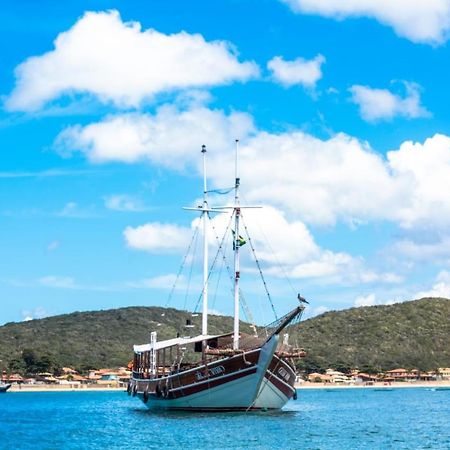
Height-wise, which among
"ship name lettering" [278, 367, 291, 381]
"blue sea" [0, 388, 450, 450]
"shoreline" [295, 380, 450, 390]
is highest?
"ship name lettering" [278, 367, 291, 381]

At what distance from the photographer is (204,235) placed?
269 ft

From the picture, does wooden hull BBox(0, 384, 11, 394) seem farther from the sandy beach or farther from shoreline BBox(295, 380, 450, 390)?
shoreline BBox(295, 380, 450, 390)

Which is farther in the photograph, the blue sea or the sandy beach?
the sandy beach

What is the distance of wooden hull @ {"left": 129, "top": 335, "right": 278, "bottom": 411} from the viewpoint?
6431cm

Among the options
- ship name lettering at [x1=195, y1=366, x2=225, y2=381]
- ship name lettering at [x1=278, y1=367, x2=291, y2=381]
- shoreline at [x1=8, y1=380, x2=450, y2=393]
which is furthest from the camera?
shoreline at [x1=8, y1=380, x2=450, y2=393]

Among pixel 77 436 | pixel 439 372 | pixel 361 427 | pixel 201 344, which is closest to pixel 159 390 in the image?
pixel 201 344

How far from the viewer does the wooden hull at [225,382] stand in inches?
2532

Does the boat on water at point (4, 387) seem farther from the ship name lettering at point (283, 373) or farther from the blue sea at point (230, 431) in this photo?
the ship name lettering at point (283, 373)

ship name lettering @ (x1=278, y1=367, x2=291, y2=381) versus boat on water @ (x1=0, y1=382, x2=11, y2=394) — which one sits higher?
ship name lettering @ (x1=278, y1=367, x2=291, y2=381)

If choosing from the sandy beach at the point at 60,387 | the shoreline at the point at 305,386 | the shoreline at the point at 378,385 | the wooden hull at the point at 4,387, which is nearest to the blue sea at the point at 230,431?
the wooden hull at the point at 4,387

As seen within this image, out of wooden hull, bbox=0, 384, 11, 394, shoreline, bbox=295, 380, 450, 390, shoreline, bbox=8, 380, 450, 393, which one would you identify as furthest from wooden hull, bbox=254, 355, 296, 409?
shoreline, bbox=295, 380, 450, 390

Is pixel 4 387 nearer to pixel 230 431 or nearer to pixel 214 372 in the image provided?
pixel 214 372

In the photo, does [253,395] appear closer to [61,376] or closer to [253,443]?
[253,443]

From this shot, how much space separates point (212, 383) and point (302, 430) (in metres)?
7.75
